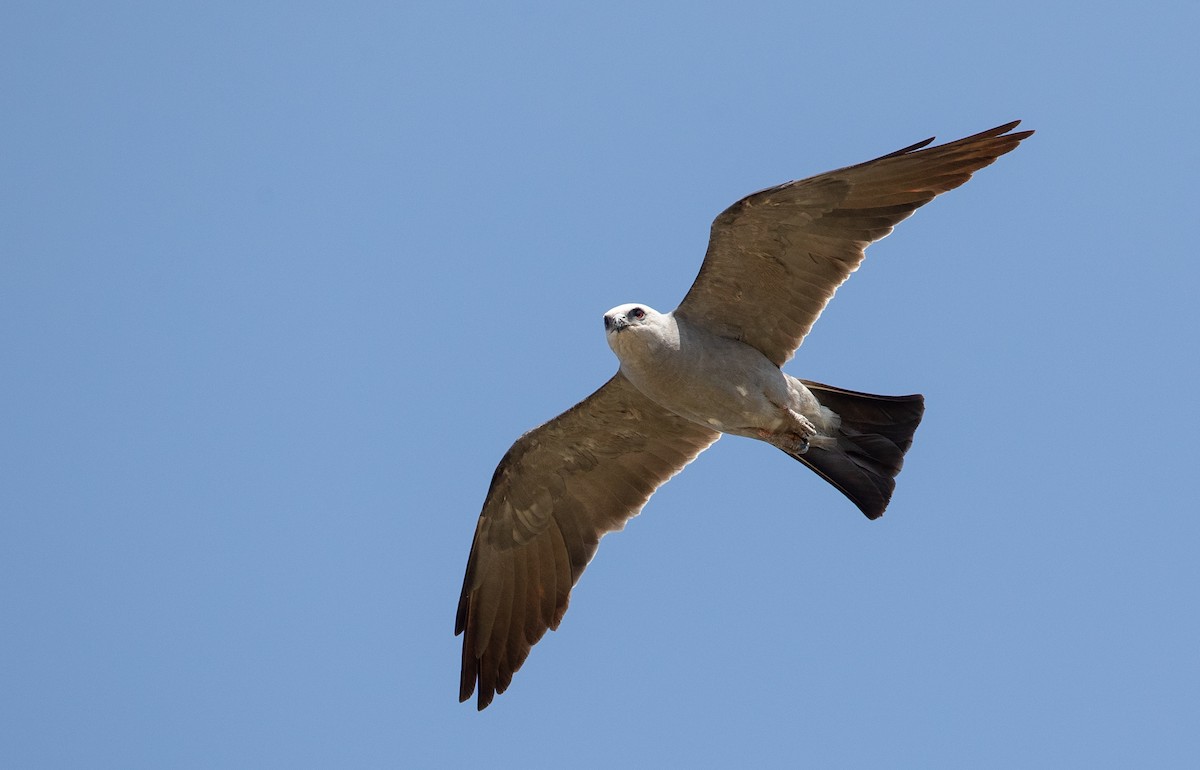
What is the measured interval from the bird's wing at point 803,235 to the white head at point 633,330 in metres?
0.63

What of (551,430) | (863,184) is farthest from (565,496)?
(863,184)

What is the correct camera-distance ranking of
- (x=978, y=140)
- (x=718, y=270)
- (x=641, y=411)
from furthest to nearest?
(x=641, y=411)
(x=718, y=270)
(x=978, y=140)

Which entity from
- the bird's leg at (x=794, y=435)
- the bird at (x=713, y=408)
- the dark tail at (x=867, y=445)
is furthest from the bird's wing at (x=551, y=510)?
the dark tail at (x=867, y=445)

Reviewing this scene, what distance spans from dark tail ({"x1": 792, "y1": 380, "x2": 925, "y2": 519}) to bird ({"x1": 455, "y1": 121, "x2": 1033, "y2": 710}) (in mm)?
12

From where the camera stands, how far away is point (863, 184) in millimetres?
10469

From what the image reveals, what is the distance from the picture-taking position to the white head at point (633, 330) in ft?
34.9

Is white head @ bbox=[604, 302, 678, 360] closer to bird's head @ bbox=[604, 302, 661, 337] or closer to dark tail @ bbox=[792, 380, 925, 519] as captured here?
bird's head @ bbox=[604, 302, 661, 337]

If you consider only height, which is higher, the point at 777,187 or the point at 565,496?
the point at 777,187

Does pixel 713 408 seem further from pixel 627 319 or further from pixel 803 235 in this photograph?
pixel 803 235

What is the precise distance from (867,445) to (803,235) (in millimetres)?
2117

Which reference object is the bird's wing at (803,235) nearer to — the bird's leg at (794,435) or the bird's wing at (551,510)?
the bird's leg at (794,435)

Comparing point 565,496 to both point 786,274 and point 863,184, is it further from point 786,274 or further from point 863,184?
point 863,184

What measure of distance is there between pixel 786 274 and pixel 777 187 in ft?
3.21

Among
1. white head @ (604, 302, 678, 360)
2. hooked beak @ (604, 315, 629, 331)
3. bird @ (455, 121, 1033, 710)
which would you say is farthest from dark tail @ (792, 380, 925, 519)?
hooked beak @ (604, 315, 629, 331)
